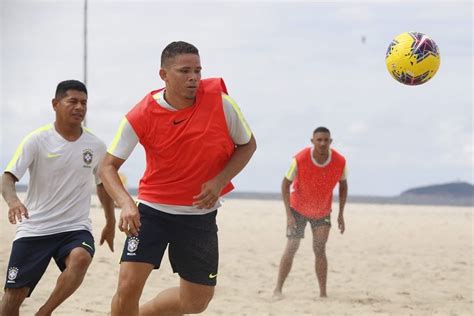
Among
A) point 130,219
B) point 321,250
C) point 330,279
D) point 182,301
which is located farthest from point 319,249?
point 130,219

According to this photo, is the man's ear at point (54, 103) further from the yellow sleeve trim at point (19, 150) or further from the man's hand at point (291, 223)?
the man's hand at point (291, 223)

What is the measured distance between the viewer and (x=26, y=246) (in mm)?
6324

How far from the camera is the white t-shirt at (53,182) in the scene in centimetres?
632

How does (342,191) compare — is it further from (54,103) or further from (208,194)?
(208,194)

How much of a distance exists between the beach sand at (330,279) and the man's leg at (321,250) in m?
0.22

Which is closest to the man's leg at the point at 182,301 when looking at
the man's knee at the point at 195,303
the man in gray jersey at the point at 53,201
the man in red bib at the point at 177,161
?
the man's knee at the point at 195,303

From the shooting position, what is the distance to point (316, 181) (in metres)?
9.39

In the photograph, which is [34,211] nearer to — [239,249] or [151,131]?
[151,131]

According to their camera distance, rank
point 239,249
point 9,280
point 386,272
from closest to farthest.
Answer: point 9,280, point 386,272, point 239,249

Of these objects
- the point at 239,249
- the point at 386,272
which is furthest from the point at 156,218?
the point at 239,249

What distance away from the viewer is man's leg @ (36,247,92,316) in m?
6.05

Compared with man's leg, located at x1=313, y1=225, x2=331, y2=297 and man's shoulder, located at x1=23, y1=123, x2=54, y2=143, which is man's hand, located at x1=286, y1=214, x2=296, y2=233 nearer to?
man's leg, located at x1=313, y1=225, x2=331, y2=297

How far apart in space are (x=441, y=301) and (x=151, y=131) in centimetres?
539

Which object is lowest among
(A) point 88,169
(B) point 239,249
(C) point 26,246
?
(B) point 239,249
